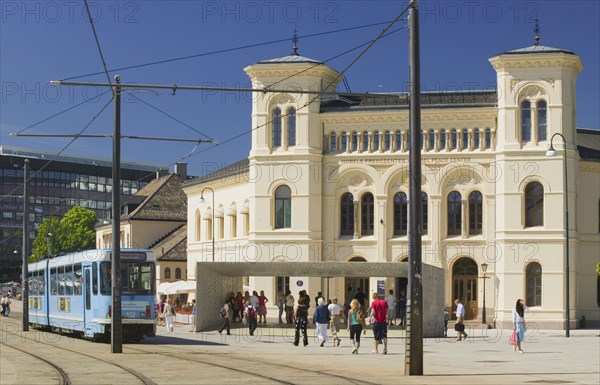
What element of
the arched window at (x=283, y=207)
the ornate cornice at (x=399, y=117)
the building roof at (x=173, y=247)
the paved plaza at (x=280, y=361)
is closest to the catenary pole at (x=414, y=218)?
the paved plaza at (x=280, y=361)

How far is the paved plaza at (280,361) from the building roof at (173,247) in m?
39.4

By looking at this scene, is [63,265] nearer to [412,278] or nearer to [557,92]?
[412,278]

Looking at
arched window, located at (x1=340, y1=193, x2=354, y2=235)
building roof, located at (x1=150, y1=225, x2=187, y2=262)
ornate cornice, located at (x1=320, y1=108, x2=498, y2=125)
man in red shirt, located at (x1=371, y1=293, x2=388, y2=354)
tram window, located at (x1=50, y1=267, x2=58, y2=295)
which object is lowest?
man in red shirt, located at (x1=371, y1=293, x2=388, y2=354)

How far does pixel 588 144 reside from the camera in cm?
6700

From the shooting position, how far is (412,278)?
75.3 feet

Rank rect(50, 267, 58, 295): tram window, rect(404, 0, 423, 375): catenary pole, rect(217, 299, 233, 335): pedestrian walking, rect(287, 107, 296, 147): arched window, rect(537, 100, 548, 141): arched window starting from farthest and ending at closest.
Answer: rect(287, 107, 296, 147): arched window < rect(537, 100, 548, 141): arched window < rect(217, 299, 233, 335): pedestrian walking < rect(50, 267, 58, 295): tram window < rect(404, 0, 423, 375): catenary pole

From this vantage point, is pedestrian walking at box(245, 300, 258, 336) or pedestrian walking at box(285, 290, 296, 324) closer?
pedestrian walking at box(245, 300, 258, 336)

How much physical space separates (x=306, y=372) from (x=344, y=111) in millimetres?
37751

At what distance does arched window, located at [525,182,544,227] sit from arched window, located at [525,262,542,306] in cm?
218

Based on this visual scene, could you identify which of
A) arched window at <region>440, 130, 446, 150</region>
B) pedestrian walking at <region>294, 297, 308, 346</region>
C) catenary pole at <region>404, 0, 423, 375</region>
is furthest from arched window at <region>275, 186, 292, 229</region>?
catenary pole at <region>404, 0, 423, 375</region>

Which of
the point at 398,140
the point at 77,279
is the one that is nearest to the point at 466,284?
the point at 398,140

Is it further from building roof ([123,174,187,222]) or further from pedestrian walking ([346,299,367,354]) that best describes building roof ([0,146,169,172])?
pedestrian walking ([346,299,367,354])

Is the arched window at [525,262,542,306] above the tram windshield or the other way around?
the other way around

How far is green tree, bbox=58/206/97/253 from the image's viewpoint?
113 metres
